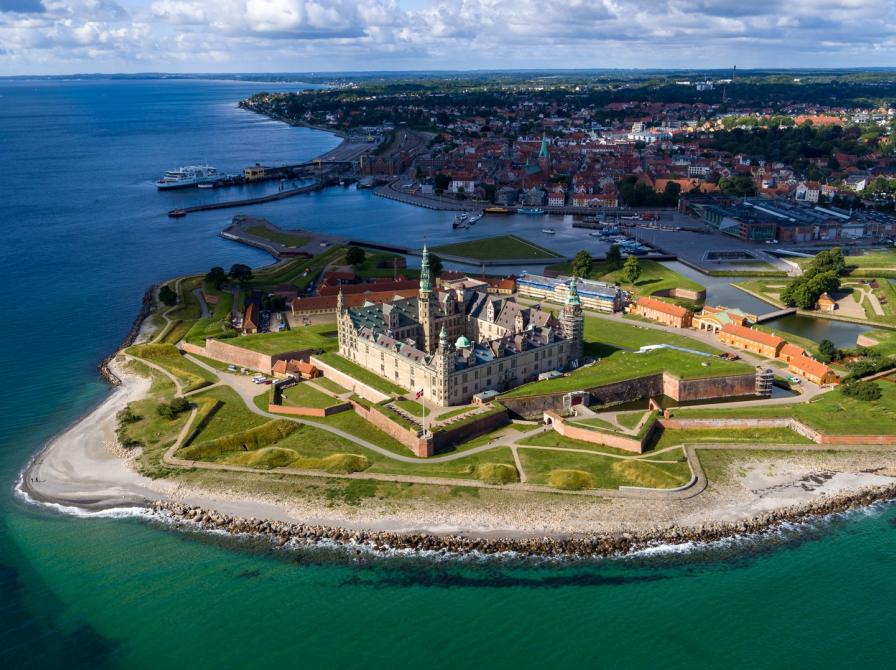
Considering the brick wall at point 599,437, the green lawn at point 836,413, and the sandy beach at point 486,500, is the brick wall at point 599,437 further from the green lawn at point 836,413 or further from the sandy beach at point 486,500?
the green lawn at point 836,413

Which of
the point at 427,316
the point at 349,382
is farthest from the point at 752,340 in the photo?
the point at 349,382

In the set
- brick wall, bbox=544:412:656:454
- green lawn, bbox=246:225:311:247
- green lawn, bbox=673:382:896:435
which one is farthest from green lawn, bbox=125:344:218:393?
green lawn, bbox=246:225:311:247

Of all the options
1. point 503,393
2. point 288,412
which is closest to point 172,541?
point 288,412

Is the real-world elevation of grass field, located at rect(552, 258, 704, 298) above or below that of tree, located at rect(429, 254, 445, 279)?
below

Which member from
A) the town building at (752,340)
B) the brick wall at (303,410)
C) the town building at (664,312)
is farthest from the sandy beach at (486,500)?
the town building at (664,312)

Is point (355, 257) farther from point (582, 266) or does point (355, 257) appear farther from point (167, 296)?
point (582, 266)

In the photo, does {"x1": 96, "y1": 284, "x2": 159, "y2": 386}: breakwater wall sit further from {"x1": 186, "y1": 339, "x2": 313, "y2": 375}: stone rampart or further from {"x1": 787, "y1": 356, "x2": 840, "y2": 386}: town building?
{"x1": 787, "y1": 356, "x2": 840, "y2": 386}: town building

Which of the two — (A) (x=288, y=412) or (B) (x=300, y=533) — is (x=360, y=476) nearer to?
(B) (x=300, y=533)
